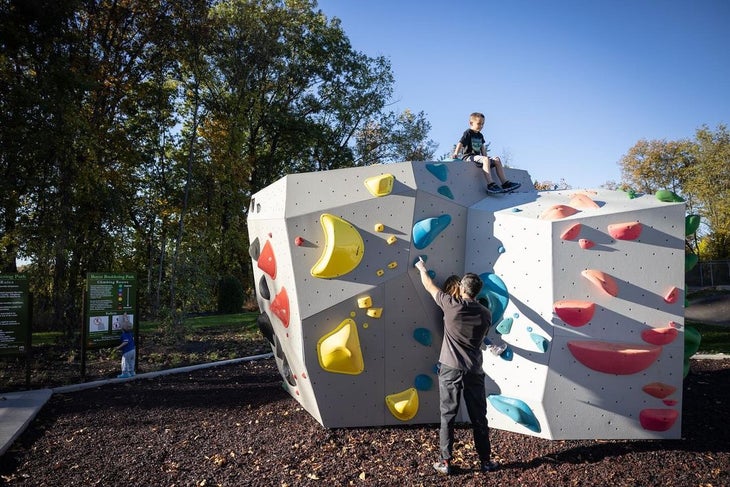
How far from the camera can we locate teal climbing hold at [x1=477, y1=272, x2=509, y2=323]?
17.1 ft

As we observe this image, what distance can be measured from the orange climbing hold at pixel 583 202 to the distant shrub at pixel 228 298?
63.7 ft

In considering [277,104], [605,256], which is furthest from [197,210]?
[605,256]

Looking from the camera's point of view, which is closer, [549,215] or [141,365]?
[549,215]

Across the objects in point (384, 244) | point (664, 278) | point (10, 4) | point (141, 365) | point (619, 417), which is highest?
point (10, 4)

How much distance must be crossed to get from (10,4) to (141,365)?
9.75 meters

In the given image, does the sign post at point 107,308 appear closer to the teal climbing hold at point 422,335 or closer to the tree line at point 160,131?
the tree line at point 160,131

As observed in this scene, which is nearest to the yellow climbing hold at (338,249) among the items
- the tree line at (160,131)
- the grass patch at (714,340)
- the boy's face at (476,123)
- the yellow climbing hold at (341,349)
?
the yellow climbing hold at (341,349)

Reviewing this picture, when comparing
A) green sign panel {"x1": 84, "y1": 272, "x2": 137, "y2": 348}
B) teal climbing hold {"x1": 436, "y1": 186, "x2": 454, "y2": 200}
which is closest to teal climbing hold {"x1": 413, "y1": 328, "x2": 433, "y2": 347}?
teal climbing hold {"x1": 436, "y1": 186, "x2": 454, "y2": 200}

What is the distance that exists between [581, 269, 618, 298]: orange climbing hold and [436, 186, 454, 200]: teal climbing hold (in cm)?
176

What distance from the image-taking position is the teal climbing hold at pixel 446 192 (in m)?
5.62

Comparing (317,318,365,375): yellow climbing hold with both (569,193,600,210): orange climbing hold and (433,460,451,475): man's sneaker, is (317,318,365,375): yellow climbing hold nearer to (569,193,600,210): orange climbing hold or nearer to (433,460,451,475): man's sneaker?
(433,460,451,475): man's sneaker

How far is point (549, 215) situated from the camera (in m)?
5.03

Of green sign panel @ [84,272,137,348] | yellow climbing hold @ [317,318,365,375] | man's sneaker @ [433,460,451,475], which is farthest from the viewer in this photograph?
green sign panel @ [84,272,137,348]

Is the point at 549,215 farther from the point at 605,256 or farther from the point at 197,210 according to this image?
the point at 197,210
